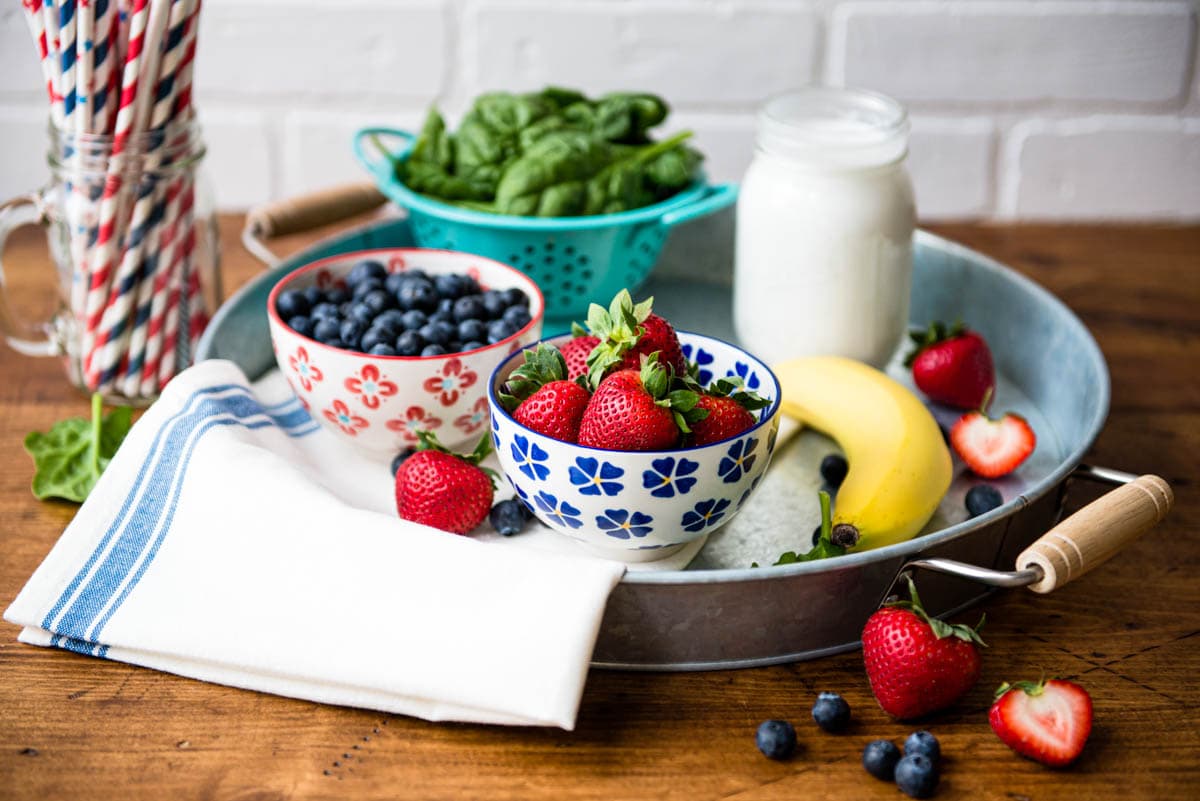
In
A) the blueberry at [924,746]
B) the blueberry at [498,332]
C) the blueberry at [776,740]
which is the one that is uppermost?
the blueberry at [498,332]

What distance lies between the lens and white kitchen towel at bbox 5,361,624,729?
0.70 metres

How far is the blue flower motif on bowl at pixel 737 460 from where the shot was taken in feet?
2.47

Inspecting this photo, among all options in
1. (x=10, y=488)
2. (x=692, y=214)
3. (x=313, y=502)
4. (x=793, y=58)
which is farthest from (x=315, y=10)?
(x=313, y=502)

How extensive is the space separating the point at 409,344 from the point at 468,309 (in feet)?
0.22

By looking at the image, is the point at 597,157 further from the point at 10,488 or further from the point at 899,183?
the point at 10,488

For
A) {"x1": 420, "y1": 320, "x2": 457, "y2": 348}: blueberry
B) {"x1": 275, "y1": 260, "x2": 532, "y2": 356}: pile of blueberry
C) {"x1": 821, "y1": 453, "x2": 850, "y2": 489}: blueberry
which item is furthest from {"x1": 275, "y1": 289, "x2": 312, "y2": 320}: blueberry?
{"x1": 821, "y1": 453, "x2": 850, "y2": 489}: blueberry

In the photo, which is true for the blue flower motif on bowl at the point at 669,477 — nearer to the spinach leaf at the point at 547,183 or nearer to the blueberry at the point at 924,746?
the blueberry at the point at 924,746

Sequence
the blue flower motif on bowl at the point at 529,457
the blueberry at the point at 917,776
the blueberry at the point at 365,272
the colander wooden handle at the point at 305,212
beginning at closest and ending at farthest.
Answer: the blueberry at the point at 917,776 < the blue flower motif on bowl at the point at 529,457 < the blueberry at the point at 365,272 < the colander wooden handle at the point at 305,212

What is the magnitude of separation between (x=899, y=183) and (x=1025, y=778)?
541 millimetres

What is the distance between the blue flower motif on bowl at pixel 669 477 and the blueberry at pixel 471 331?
9.4 inches

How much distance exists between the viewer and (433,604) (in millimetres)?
724

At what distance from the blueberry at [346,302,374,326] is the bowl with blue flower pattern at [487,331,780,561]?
0.52 ft

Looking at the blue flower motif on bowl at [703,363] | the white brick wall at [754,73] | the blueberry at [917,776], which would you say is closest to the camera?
the blueberry at [917,776]

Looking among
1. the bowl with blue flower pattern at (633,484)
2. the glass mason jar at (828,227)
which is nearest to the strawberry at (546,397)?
the bowl with blue flower pattern at (633,484)
